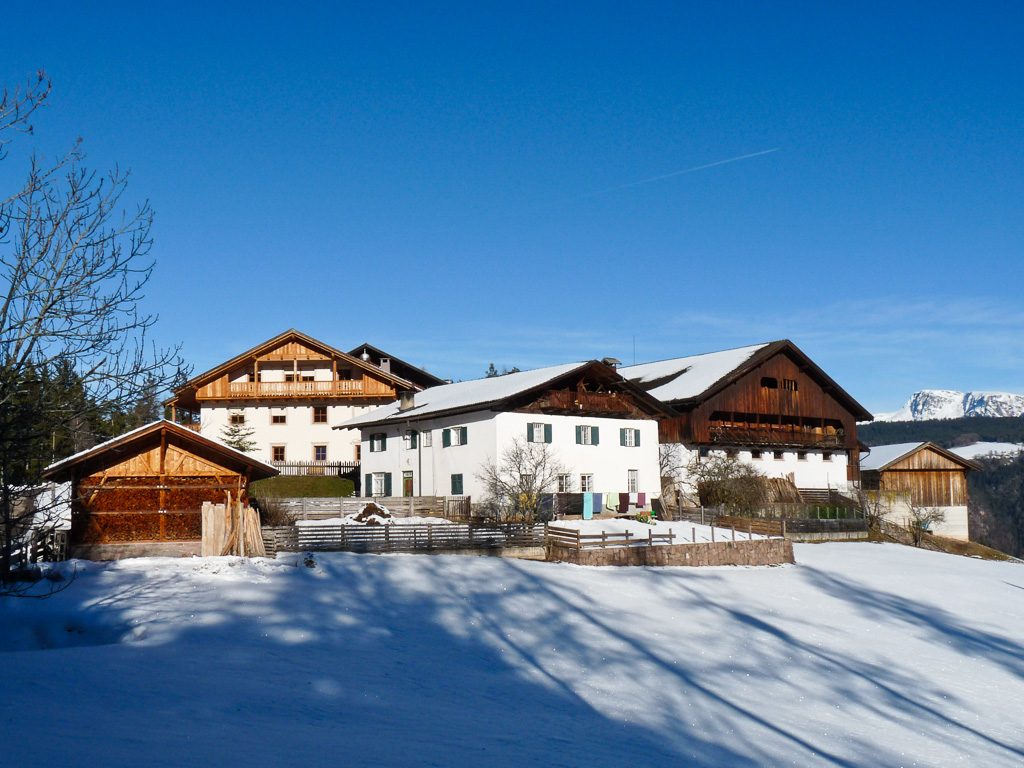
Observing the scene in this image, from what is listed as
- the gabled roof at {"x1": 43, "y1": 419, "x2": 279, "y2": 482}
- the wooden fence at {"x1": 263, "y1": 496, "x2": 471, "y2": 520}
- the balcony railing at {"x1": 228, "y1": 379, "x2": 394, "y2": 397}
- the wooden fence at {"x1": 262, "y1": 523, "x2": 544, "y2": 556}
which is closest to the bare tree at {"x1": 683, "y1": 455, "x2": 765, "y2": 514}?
the wooden fence at {"x1": 263, "y1": 496, "x2": 471, "y2": 520}

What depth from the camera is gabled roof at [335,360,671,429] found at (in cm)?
4566

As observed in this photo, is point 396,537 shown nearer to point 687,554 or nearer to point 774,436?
point 687,554

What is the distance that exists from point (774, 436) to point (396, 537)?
32.1 metres

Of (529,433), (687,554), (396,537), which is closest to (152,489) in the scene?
(396,537)

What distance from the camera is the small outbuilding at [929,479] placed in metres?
61.3

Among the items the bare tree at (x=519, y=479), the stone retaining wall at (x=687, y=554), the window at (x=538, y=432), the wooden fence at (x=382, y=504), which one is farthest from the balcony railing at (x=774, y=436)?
the wooden fence at (x=382, y=504)

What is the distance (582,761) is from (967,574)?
33.9m

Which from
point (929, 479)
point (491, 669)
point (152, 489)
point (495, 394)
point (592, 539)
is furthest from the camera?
point (929, 479)

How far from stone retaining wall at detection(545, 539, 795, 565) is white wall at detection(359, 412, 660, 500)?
31.8 feet

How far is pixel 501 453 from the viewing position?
44.6 meters

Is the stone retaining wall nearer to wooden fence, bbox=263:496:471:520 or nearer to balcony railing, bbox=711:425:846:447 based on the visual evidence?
wooden fence, bbox=263:496:471:520

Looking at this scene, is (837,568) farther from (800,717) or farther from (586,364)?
(800,717)

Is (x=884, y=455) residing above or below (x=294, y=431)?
below

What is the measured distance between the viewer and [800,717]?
62.7 feet
